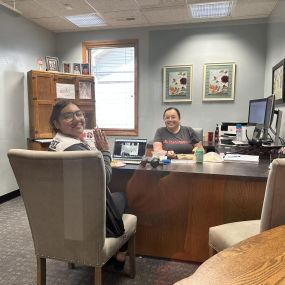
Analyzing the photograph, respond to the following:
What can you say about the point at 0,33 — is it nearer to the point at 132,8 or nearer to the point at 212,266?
the point at 132,8

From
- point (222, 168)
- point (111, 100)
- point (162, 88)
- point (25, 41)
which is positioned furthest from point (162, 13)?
point (222, 168)

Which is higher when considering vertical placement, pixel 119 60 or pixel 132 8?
pixel 132 8

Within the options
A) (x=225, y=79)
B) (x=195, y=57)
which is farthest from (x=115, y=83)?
(x=225, y=79)

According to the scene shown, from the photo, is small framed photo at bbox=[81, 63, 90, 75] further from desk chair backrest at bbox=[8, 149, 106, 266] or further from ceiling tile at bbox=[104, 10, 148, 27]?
desk chair backrest at bbox=[8, 149, 106, 266]

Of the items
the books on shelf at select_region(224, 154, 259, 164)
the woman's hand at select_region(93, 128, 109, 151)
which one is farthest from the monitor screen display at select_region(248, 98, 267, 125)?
the woman's hand at select_region(93, 128, 109, 151)

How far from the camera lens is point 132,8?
3.58 meters

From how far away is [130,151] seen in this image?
2.16m

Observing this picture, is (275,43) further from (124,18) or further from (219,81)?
(124,18)

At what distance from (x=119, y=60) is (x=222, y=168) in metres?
3.27

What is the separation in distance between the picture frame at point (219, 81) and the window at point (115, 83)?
3.79ft

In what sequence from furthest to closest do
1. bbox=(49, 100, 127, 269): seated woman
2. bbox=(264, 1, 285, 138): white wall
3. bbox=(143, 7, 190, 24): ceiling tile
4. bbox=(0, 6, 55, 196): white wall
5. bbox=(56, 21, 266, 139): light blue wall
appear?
bbox=(56, 21, 266, 139): light blue wall → bbox=(143, 7, 190, 24): ceiling tile → bbox=(0, 6, 55, 196): white wall → bbox=(264, 1, 285, 138): white wall → bbox=(49, 100, 127, 269): seated woman

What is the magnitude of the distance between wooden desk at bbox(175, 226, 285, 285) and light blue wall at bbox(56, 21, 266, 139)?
3607 mm

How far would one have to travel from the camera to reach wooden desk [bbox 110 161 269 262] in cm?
Result: 177

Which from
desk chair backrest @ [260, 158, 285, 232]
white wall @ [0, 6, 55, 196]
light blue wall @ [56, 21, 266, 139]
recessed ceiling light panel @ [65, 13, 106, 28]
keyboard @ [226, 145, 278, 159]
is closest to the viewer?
desk chair backrest @ [260, 158, 285, 232]
